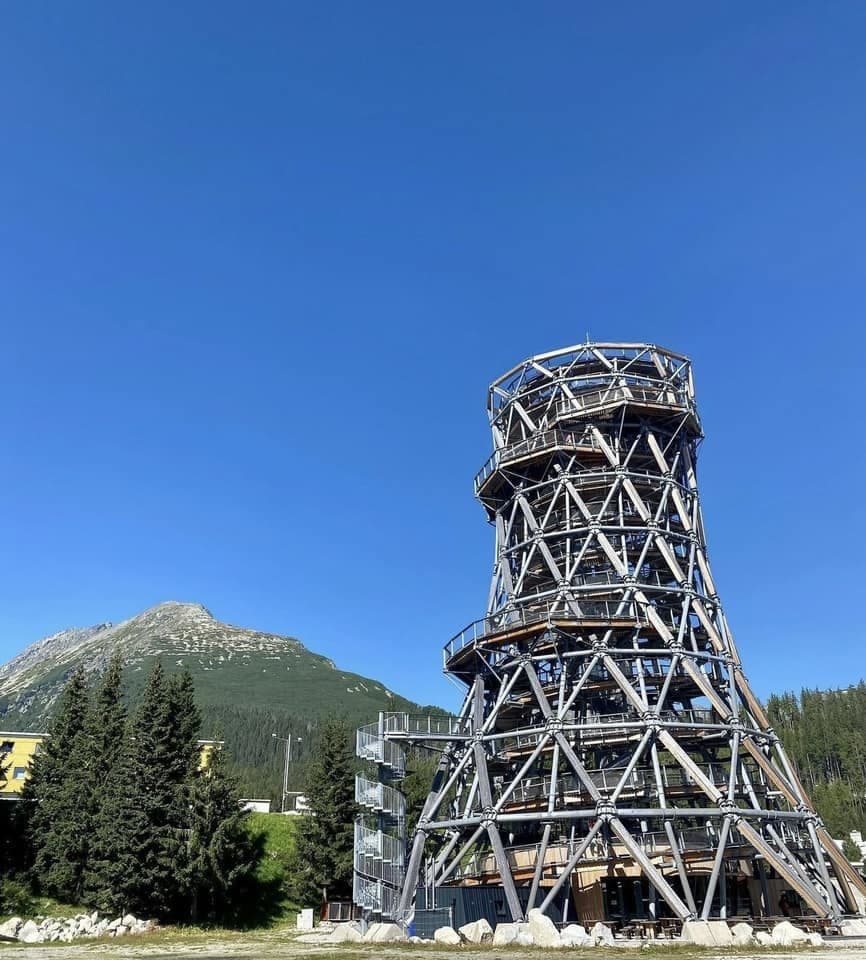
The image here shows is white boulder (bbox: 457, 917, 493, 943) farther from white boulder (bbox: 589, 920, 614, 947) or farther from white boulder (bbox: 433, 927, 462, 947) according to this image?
white boulder (bbox: 589, 920, 614, 947)

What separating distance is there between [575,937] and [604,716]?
1264 cm

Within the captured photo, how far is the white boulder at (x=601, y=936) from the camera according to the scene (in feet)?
81.9

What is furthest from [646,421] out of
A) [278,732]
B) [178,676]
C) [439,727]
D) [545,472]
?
[278,732]

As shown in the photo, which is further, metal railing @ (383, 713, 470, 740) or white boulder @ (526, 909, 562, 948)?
metal railing @ (383, 713, 470, 740)

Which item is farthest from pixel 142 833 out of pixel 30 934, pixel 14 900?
pixel 14 900

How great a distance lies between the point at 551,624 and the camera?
3431cm

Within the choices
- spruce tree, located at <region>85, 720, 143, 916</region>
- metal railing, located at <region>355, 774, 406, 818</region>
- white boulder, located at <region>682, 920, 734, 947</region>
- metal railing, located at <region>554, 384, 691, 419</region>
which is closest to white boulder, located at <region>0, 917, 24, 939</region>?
spruce tree, located at <region>85, 720, 143, 916</region>

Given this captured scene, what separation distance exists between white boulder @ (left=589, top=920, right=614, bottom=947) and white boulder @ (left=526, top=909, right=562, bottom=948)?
1316 mm

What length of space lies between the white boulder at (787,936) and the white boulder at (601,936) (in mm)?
4850

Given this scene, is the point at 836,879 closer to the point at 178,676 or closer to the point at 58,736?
the point at 178,676

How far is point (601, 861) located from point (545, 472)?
19075mm

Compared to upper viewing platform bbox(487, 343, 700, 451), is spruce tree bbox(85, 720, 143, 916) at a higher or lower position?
lower

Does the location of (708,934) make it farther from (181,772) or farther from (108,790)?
(108,790)

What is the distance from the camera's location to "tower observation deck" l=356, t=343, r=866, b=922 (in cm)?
3103
